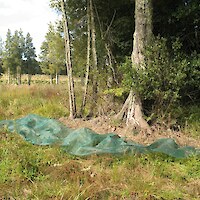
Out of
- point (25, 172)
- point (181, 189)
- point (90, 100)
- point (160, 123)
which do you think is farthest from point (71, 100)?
point (181, 189)

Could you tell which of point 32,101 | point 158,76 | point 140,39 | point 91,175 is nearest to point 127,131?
point 158,76

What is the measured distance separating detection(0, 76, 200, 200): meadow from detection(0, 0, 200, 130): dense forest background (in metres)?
1.95

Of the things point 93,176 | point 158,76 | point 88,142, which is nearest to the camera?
point 93,176

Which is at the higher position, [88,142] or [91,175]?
[88,142]

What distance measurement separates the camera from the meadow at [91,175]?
8.67 ft

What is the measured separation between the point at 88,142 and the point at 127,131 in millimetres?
1371

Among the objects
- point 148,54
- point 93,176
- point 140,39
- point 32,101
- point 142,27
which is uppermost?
point 142,27

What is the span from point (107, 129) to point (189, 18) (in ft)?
11.4

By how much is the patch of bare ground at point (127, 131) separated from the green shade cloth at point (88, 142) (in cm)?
58

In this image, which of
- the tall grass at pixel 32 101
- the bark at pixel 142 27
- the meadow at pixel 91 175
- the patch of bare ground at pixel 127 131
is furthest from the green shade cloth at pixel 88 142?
the bark at pixel 142 27

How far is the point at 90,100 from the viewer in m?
6.54

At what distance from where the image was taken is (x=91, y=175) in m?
3.09

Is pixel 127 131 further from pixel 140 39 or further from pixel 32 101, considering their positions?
pixel 32 101

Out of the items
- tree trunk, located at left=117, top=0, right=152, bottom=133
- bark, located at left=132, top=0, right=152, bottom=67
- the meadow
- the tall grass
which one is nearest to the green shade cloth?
the meadow
